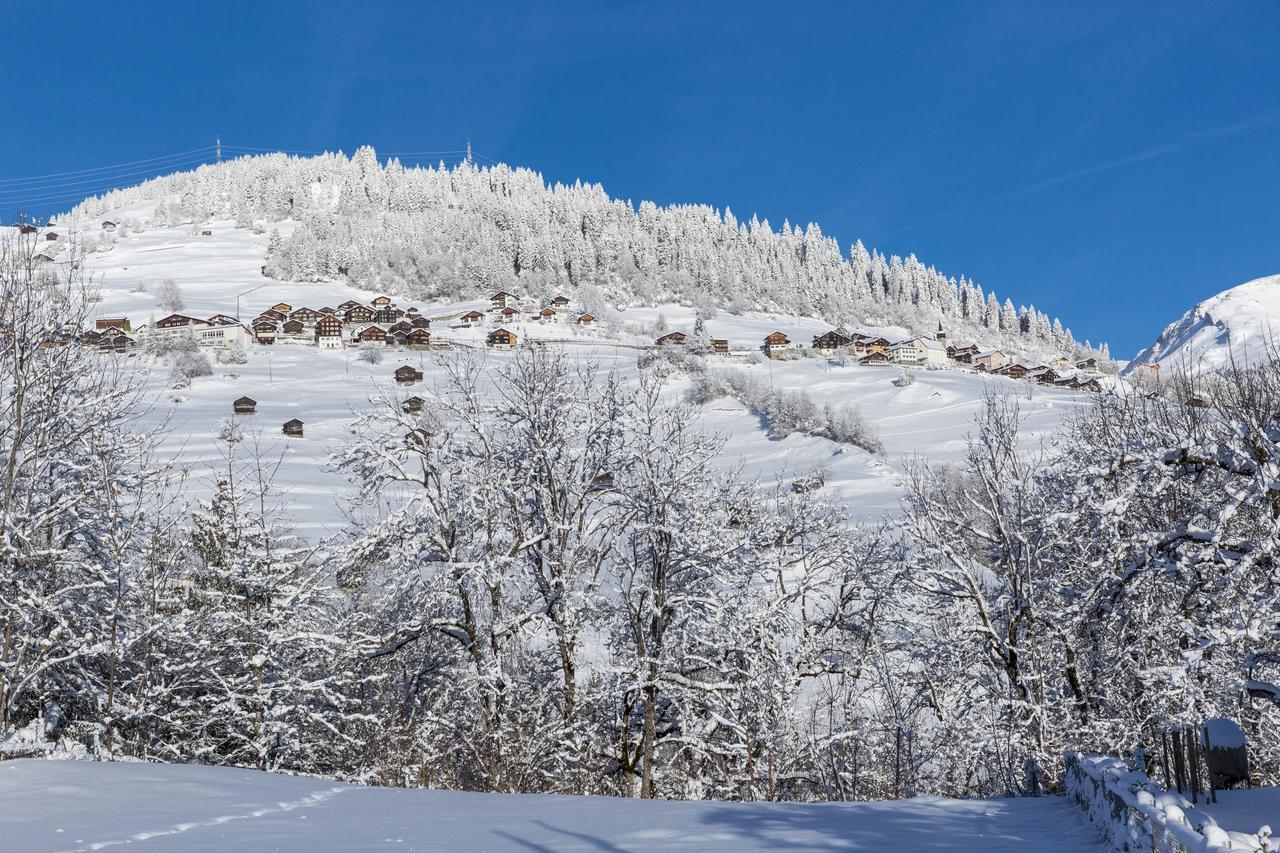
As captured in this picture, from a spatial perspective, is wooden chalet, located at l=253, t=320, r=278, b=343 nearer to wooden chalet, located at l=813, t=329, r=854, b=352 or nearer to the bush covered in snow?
the bush covered in snow

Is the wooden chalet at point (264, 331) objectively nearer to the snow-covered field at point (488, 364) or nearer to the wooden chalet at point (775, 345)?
the snow-covered field at point (488, 364)

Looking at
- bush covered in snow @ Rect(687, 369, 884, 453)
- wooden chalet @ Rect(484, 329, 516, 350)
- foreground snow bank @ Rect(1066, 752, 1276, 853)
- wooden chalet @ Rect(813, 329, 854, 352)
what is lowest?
foreground snow bank @ Rect(1066, 752, 1276, 853)

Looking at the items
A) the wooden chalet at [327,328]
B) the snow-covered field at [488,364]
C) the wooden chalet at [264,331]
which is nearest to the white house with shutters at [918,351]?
the snow-covered field at [488,364]

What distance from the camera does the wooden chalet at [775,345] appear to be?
365 ft

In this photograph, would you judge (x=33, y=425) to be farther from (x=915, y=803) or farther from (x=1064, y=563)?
(x=1064, y=563)

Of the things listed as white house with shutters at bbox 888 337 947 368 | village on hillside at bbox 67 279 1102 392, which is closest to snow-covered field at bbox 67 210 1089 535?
village on hillside at bbox 67 279 1102 392

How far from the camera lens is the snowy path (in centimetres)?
664

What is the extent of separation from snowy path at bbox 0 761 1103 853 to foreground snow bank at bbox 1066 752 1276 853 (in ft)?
0.92

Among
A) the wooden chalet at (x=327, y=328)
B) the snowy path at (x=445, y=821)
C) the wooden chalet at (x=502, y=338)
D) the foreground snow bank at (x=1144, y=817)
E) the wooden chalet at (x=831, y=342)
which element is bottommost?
the snowy path at (x=445, y=821)

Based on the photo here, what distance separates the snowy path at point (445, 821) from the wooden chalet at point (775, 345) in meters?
102

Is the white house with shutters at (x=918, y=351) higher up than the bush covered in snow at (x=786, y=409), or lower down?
higher up

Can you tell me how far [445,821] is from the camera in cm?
803

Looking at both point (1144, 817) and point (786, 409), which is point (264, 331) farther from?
point (1144, 817)

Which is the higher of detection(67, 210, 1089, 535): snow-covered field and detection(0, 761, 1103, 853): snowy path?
detection(67, 210, 1089, 535): snow-covered field
